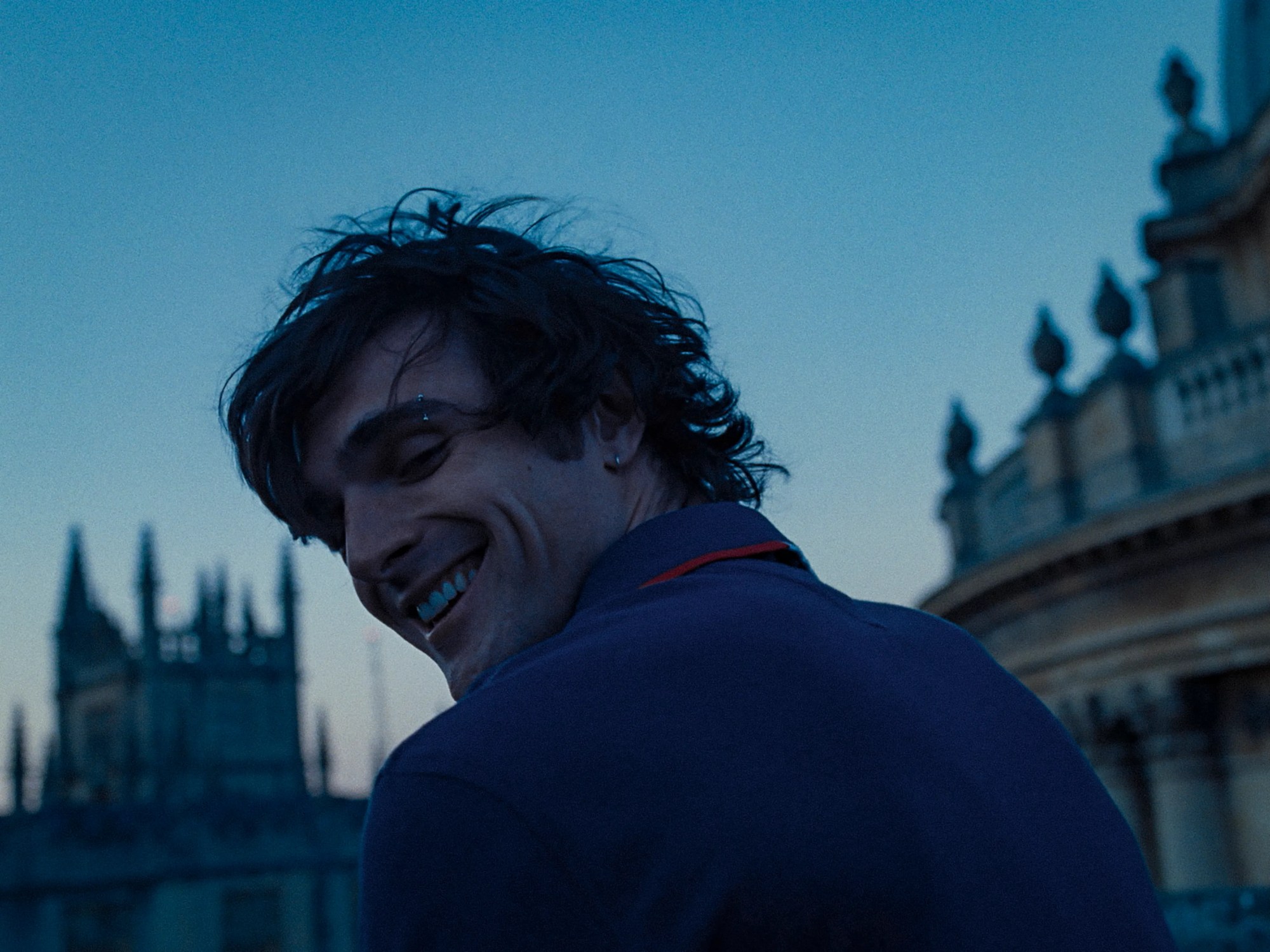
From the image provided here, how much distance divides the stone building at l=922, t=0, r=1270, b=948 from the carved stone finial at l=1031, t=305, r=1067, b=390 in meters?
0.02

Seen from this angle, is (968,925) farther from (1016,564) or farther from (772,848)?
(1016,564)

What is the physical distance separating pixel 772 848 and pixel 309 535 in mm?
1229

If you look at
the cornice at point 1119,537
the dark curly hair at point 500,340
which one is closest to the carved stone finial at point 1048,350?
the cornice at point 1119,537

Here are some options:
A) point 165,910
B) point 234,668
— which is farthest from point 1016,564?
point 234,668

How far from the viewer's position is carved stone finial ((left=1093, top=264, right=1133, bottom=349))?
12.6m

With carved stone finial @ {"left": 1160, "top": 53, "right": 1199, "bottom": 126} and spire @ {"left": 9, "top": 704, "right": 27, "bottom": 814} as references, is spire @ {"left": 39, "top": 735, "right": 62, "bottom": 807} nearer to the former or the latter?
spire @ {"left": 9, "top": 704, "right": 27, "bottom": 814}

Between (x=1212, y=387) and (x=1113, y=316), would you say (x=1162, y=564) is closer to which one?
(x=1212, y=387)

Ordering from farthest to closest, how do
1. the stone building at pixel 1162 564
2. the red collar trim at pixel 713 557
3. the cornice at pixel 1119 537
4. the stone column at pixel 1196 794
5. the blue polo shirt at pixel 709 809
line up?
the stone column at pixel 1196 794
the stone building at pixel 1162 564
the cornice at pixel 1119 537
the red collar trim at pixel 713 557
the blue polo shirt at pixel 709 809

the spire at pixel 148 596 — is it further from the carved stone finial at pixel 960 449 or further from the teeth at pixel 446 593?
the teeth at pixel 446 593

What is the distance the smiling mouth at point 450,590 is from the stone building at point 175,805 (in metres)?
35.2

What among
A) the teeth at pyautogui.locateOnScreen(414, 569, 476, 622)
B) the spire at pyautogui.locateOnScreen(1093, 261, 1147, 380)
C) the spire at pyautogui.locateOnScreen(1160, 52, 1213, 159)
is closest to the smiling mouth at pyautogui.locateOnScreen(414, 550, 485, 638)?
the teeth at pyautogui.locateOnScreen(414, 569, 476, 622)

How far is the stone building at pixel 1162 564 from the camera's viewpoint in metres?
10.7

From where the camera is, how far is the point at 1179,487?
10898mm

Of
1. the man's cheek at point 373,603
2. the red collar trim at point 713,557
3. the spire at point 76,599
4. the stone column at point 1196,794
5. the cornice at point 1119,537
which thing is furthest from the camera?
the spire at point 76,599
